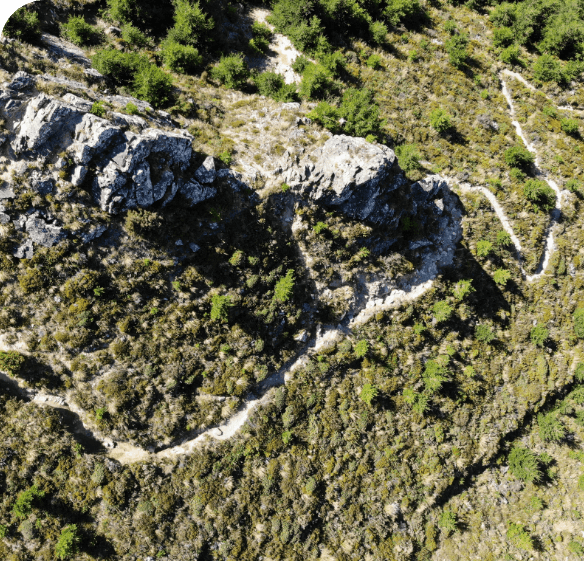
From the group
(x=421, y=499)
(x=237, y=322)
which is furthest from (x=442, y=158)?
(x=421, y=499)

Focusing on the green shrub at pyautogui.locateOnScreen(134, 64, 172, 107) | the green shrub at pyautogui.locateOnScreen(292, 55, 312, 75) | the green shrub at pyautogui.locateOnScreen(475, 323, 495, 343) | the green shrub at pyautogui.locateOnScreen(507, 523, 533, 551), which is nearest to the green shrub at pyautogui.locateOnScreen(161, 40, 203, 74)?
the green shrub at pyautogui.locateOnScreen(134, 64, 172, 107)

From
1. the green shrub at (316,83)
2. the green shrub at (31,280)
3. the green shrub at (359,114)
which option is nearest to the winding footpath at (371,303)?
the green shrub at (31,280)

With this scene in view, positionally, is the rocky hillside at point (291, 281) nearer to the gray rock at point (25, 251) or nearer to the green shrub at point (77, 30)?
the gray rock at point (25, 251)

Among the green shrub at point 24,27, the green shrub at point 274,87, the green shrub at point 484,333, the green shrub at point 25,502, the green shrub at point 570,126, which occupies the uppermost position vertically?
the green shrub at point 570,126

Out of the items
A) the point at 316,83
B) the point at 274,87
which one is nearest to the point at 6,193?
the point at 274,87

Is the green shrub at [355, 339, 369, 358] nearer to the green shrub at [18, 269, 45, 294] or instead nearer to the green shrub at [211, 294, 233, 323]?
the green shrub at [211, 294, 233, 323]
